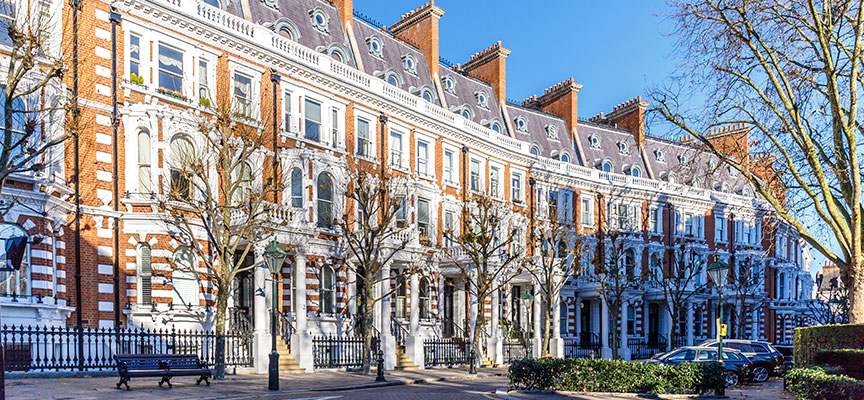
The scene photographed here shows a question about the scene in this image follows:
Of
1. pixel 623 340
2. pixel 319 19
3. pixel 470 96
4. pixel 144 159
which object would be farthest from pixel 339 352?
pixel 623 340

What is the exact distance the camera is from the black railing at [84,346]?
18.3m

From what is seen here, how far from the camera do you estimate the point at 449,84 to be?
128 feet

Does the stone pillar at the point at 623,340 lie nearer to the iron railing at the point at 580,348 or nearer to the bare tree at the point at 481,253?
the iron railing at the point at 580,348

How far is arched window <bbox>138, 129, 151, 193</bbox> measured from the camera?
895 inches

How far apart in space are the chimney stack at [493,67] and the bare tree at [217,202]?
66.9 feet

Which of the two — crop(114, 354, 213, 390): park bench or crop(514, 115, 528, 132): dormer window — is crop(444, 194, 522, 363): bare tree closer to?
crop(514, 115, 528, 132): dormer window

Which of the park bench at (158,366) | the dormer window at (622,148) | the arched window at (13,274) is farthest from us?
the dormer window at (622,148)

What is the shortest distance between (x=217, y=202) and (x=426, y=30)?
60.4ft

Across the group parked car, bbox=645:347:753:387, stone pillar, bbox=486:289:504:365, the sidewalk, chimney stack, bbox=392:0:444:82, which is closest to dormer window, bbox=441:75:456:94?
chimney stack, bbox=392:0:444:82

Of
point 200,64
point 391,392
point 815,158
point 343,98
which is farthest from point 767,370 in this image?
point 200,64

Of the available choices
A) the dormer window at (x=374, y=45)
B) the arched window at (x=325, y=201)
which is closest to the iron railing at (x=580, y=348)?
the arched window at (x=325, y=201)

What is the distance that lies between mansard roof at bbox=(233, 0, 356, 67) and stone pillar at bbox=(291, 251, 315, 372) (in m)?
9.42

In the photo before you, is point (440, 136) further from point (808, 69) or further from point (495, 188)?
point (808, 69)

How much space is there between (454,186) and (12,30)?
2392 centimetres
